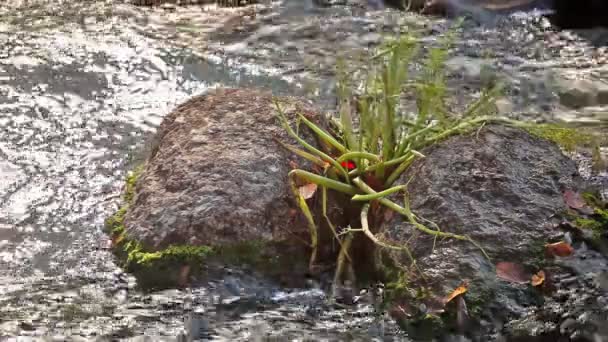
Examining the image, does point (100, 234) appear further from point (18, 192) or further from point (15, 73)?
point (15, 73)

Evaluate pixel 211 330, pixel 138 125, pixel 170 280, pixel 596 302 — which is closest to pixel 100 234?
pixel 170 280

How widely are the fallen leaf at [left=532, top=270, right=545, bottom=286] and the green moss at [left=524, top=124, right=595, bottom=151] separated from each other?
1.17 m

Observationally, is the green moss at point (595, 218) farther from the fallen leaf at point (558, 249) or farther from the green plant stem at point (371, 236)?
the green plant stem at point (371, 236)

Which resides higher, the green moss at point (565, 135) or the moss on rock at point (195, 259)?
the green moss at point (565, 135)

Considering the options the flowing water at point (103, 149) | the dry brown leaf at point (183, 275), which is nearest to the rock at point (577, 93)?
the flowing water at point (103, 149)

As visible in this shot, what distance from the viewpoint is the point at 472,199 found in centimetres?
328

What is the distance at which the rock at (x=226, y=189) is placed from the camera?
3.31 metres

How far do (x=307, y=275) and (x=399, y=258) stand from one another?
39 cm

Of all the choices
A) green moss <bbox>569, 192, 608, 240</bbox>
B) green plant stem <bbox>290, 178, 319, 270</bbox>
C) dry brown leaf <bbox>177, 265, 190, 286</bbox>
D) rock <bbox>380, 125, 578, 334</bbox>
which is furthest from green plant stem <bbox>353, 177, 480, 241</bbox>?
dry brown leaf <bbox>177, 265, 190, 286</bbox>

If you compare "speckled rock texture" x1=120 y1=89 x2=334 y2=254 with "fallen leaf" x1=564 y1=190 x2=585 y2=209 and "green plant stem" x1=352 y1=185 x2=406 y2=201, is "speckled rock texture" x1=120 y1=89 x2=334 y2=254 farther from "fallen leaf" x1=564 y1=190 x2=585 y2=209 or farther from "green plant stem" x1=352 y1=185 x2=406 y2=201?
"fallen leaf" x1=564 y1=190 x2=585 y2=209

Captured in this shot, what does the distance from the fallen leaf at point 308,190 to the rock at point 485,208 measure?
1.15ft

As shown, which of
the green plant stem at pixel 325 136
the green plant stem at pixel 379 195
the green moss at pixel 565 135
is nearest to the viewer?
the green plant stem at pixel 379 195

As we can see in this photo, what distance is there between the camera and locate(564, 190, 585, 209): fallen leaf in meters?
3.39

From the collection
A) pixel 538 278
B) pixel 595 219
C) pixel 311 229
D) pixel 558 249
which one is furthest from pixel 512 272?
pixel 311 229
